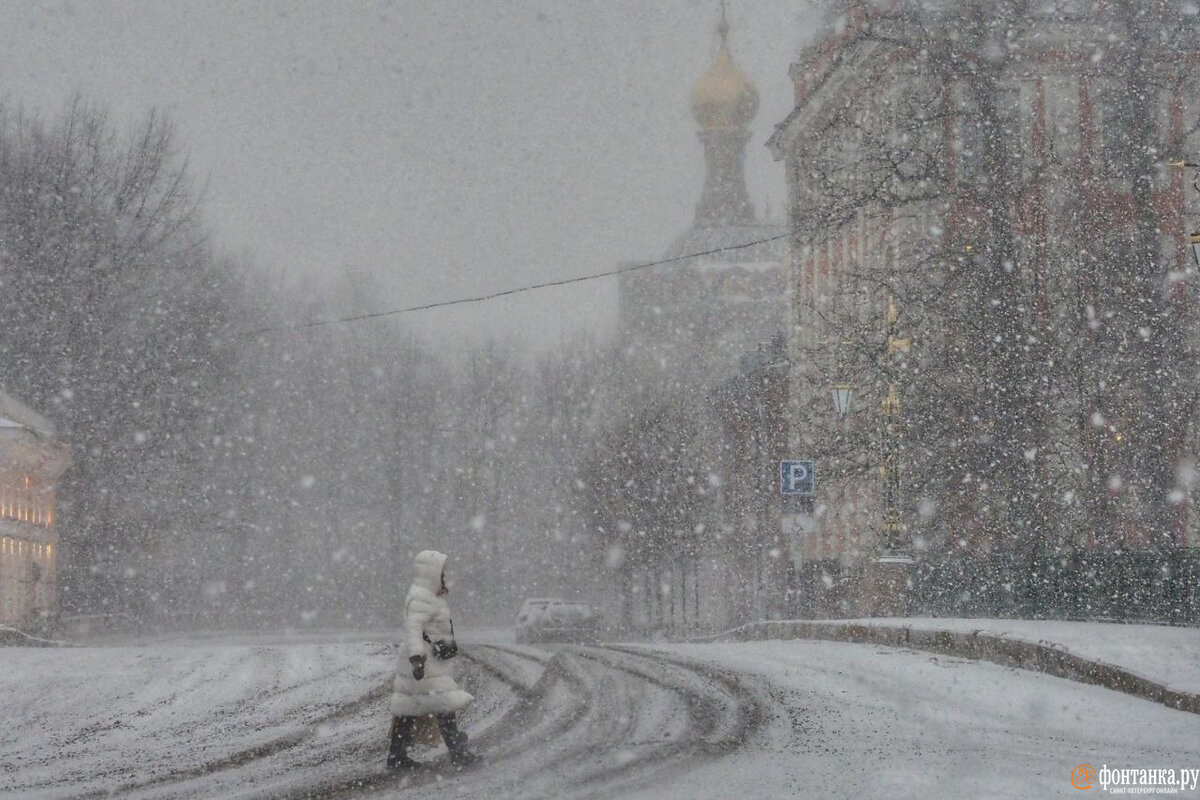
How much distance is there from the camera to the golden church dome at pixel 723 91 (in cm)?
9519

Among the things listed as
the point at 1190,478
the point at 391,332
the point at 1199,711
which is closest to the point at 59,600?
the point at 1190,478

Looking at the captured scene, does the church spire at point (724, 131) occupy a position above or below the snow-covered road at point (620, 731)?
above

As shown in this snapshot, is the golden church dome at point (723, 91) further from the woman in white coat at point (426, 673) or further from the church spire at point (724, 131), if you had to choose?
the woman in white coat at point (426, 673)

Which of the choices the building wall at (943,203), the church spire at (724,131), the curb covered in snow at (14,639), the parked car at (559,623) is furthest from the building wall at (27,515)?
the church spire at (724,131)

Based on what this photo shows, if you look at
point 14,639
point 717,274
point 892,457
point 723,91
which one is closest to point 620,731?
point 892,457

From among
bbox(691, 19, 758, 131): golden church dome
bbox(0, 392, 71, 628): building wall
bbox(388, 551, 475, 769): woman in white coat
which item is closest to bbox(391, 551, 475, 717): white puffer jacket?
bbox(388, 551, 475, 769): woman in white coat

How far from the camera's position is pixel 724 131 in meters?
99.5

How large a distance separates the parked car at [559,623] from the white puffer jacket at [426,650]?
97.3ft

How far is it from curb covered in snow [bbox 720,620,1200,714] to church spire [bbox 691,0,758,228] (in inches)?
3023

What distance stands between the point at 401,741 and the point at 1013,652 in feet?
24.4

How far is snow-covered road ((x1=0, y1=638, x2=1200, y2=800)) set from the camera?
8523mm

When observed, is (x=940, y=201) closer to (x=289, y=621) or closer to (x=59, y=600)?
(x=59, y=600)

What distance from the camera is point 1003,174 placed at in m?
26.5

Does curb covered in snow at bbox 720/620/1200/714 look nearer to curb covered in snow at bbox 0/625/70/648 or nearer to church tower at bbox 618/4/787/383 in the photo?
curb covered in snow at bbox 0/625/70/648
